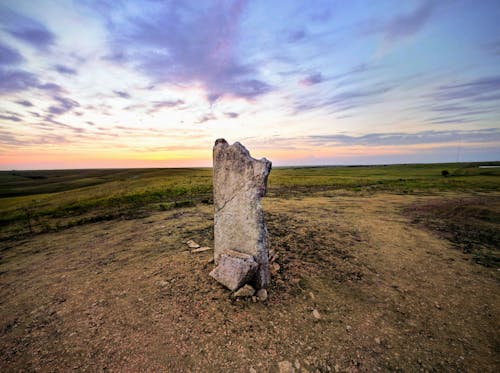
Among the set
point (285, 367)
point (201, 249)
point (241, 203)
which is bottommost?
point (285, 367)

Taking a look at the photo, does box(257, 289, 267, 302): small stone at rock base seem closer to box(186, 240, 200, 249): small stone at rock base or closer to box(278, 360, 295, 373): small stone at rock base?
box(278, 360, 295, 373): small stone at rock base

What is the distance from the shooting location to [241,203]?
5809 mm

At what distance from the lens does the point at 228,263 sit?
555 cm

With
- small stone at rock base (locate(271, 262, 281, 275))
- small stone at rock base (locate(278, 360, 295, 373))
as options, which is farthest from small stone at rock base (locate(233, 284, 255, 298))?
small stone at rock base (locate(278, 360, 295, 373))

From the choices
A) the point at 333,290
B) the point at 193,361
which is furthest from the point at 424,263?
the point at 193,361

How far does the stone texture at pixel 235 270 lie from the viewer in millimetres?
5242

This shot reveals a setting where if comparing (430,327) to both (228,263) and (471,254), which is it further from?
(471,254)

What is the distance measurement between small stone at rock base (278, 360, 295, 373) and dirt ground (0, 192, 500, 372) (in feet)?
0.28

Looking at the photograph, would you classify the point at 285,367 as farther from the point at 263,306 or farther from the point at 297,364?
the point at 263,306

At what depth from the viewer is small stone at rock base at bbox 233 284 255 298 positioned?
5.17 meters

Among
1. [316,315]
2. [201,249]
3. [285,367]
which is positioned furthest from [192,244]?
[285,367]

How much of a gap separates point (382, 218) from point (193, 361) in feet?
41.6

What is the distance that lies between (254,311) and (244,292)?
1.80 feet

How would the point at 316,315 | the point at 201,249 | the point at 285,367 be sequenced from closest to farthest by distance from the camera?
the point at 285,367
the point at 316,315
the point at 201,249
